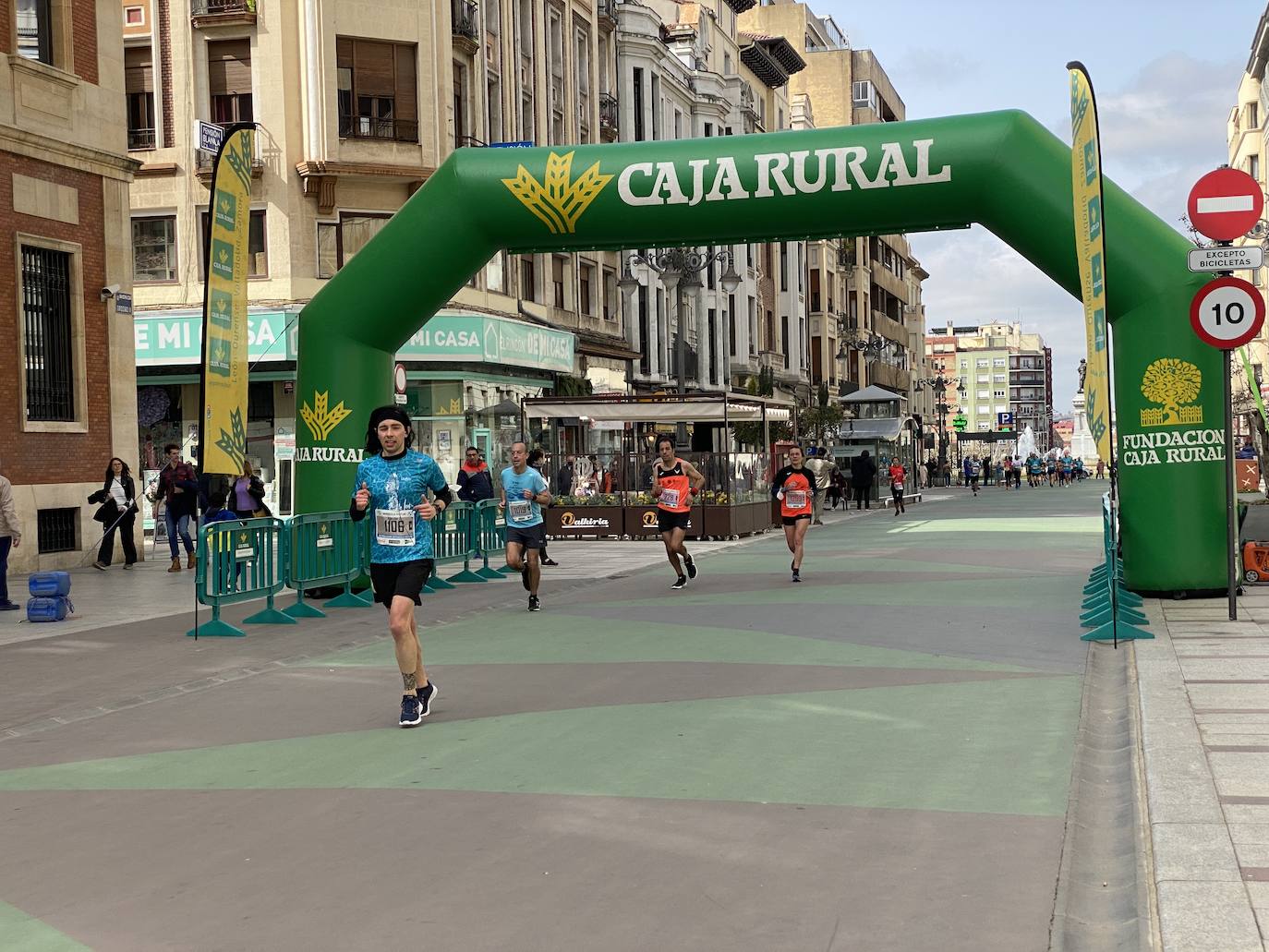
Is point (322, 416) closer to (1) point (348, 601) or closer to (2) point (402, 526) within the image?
(1) point (348, 601)

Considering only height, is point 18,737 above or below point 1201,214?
below

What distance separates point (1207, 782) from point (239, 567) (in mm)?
9705

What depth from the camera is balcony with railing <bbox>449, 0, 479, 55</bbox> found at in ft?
117

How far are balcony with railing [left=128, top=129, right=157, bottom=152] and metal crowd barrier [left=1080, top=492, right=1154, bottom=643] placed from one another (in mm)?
24009

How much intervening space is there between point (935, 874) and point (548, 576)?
15335mm

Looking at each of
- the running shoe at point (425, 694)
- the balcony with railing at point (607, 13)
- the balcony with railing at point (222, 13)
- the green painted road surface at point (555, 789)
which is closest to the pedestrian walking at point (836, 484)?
the balcony with railing at point (607, 13)

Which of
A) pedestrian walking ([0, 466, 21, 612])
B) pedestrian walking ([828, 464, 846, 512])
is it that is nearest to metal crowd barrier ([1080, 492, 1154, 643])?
pedestrian walking ([0, 466, 21, 612])

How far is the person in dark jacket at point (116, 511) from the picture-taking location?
22.2 meters

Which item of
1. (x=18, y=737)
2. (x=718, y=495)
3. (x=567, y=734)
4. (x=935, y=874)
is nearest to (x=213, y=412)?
(x=18, y=737)

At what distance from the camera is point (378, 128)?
33719 mm

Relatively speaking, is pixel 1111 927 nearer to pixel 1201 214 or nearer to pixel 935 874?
pixel 935 874

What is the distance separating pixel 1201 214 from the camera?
40.8ft

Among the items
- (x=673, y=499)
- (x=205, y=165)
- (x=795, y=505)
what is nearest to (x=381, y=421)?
(x=673, y=499)

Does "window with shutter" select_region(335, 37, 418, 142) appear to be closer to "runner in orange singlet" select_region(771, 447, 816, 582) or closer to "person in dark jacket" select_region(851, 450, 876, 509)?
"runner in orange singlet" select_region(771, 447, 816, 582)
